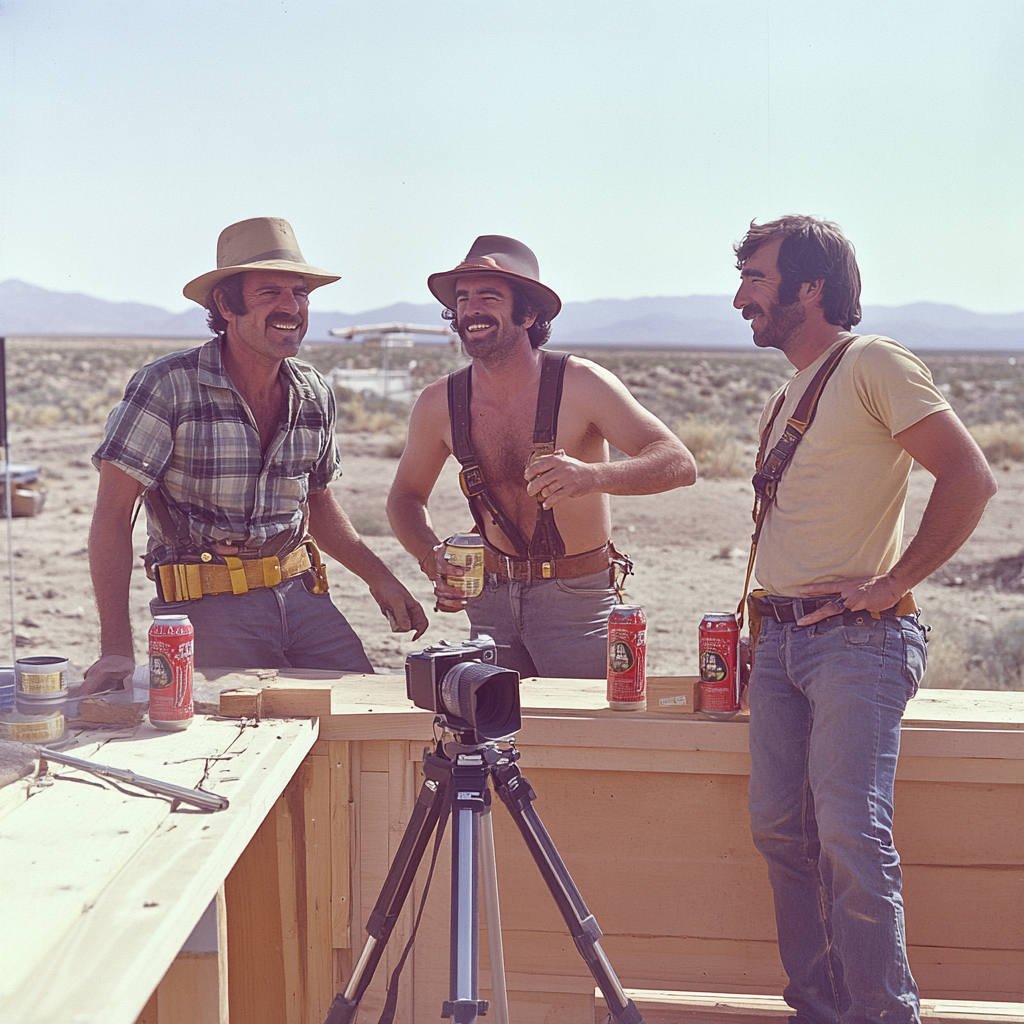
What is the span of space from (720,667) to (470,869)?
45.0 inches

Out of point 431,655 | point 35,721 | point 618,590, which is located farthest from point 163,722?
point 618,590

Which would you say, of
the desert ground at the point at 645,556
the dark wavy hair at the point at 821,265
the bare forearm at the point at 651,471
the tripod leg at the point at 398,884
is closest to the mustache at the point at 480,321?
the bare forearm at the point at 651,471

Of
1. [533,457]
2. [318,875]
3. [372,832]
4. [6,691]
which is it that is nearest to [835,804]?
[372,832]

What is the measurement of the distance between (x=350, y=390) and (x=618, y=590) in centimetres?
3126

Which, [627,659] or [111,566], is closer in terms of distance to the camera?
[627,659]

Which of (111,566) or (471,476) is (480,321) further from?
(111,566)

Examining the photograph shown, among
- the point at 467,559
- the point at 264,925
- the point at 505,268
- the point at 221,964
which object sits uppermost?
the point at 505,268

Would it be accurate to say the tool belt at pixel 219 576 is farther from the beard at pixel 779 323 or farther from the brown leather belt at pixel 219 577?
the beard at pixel 779 323

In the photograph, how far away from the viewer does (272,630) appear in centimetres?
390

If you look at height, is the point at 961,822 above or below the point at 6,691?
below

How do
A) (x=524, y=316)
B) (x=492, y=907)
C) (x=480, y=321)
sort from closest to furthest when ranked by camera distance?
(x=492, y=907), (x=480, y=321), (x=524, y=316)

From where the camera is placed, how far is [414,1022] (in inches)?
129

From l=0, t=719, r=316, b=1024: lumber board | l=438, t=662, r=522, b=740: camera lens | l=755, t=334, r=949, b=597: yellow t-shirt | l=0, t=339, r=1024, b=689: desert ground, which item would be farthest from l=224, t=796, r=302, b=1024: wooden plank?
l=0, t=339, r=1024, b=689: desert ground

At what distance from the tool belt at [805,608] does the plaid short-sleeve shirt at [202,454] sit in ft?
5.46
